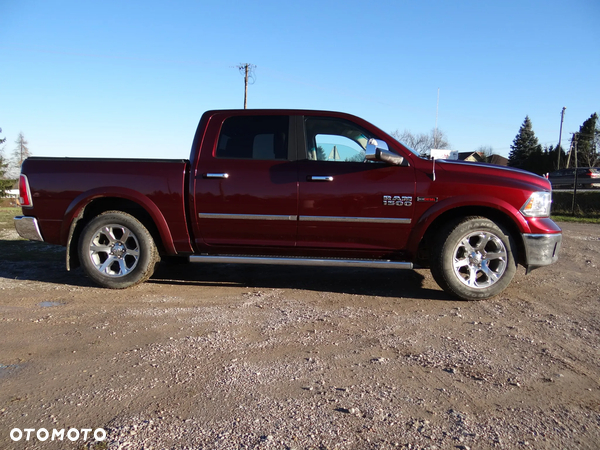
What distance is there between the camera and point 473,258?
4.51 m

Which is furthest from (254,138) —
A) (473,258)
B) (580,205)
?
(580,205)

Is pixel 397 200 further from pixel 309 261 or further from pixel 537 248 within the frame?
pixel 537 248

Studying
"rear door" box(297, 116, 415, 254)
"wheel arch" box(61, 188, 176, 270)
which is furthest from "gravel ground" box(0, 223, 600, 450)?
"rear door" box(297, 116, 415, 254)

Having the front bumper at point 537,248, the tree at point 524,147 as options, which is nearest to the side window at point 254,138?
Result: the front bumper at point 537,248

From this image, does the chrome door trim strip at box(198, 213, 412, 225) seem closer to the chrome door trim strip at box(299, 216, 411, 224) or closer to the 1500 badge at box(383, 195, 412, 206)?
the chrome door trim strip at box(299, 216, 411, 224)

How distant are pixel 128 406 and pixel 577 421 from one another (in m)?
2.35

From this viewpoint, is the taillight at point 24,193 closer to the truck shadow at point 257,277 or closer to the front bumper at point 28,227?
the front bumper at point 28,227

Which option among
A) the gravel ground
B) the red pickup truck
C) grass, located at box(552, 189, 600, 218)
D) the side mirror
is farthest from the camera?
grass, located at box(552, 189, 600, 218)

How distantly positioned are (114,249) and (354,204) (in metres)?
2.68

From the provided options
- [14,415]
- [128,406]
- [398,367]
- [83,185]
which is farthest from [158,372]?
[83,185]

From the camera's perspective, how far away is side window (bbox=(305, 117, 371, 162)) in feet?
15.6

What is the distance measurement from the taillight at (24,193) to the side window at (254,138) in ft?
6.93

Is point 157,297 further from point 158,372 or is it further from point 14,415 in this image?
point 14,415

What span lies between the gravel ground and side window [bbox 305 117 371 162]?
1485mm
